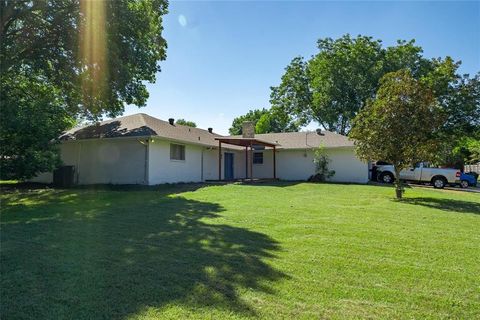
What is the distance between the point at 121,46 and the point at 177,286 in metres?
13.1

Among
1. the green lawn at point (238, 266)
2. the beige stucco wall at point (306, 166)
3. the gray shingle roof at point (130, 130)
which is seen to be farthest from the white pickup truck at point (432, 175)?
the green lawn at point (238, 266)

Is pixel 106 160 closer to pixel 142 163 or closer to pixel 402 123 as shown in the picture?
pixel 142 163

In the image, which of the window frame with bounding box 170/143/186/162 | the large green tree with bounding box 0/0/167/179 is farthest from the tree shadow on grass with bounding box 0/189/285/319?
the window frame with bounding box 170/143/186/162

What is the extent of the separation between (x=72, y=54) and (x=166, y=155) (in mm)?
6130

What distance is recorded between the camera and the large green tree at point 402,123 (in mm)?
12352

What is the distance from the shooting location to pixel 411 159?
508 inches

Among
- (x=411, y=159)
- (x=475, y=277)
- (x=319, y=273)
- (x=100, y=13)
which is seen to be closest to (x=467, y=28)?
(x=411, y=159)

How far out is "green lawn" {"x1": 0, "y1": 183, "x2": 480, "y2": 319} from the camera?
321 cm

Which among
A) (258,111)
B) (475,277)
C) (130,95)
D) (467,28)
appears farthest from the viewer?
(258,111)

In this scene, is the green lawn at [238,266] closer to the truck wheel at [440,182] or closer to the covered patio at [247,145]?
the covered patio at [247,145]

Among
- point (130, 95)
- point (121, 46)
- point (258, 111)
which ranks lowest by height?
point (130, 95)

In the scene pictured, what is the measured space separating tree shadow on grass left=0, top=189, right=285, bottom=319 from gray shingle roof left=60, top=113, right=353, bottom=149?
8.91 meters

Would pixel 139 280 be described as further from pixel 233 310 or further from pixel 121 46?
pixel 121 46

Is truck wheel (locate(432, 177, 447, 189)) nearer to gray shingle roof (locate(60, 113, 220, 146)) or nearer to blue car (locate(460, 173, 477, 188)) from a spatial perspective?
blue car (locate(460, 173, 477, 188))
